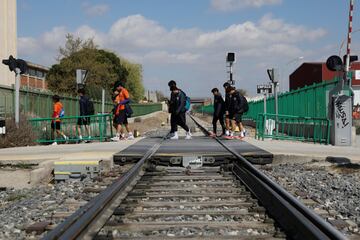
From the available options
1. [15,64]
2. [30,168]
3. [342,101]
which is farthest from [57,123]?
[342,101]

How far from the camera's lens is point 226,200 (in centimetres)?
680

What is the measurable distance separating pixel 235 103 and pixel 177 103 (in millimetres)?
2153

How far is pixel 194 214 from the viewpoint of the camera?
5.82 meters

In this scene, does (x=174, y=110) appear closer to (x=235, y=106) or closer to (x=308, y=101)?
(x=235, y=106)

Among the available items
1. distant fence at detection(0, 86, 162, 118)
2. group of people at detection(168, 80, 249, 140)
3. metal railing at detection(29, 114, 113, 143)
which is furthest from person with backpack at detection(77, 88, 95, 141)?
group of people at detection(168, 80, 249, 140)

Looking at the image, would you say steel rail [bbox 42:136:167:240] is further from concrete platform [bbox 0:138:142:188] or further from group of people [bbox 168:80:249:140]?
group of people [bbox 168:80:249:140]

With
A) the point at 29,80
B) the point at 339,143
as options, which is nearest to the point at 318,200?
the point at 339,143

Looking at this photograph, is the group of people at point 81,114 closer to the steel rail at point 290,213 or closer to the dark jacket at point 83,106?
the dark jacket at point 83,106

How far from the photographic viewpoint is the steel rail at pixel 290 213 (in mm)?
4543

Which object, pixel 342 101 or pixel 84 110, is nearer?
pixel 342 101

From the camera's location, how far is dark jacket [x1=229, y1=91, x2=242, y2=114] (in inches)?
685

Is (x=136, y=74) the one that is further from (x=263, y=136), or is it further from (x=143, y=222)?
(x=143, y=222)

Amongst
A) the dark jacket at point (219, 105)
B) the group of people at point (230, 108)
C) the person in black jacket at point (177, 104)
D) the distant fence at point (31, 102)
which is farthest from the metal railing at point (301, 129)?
the distant fence at point (31, 102)

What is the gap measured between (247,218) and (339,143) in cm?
1087
